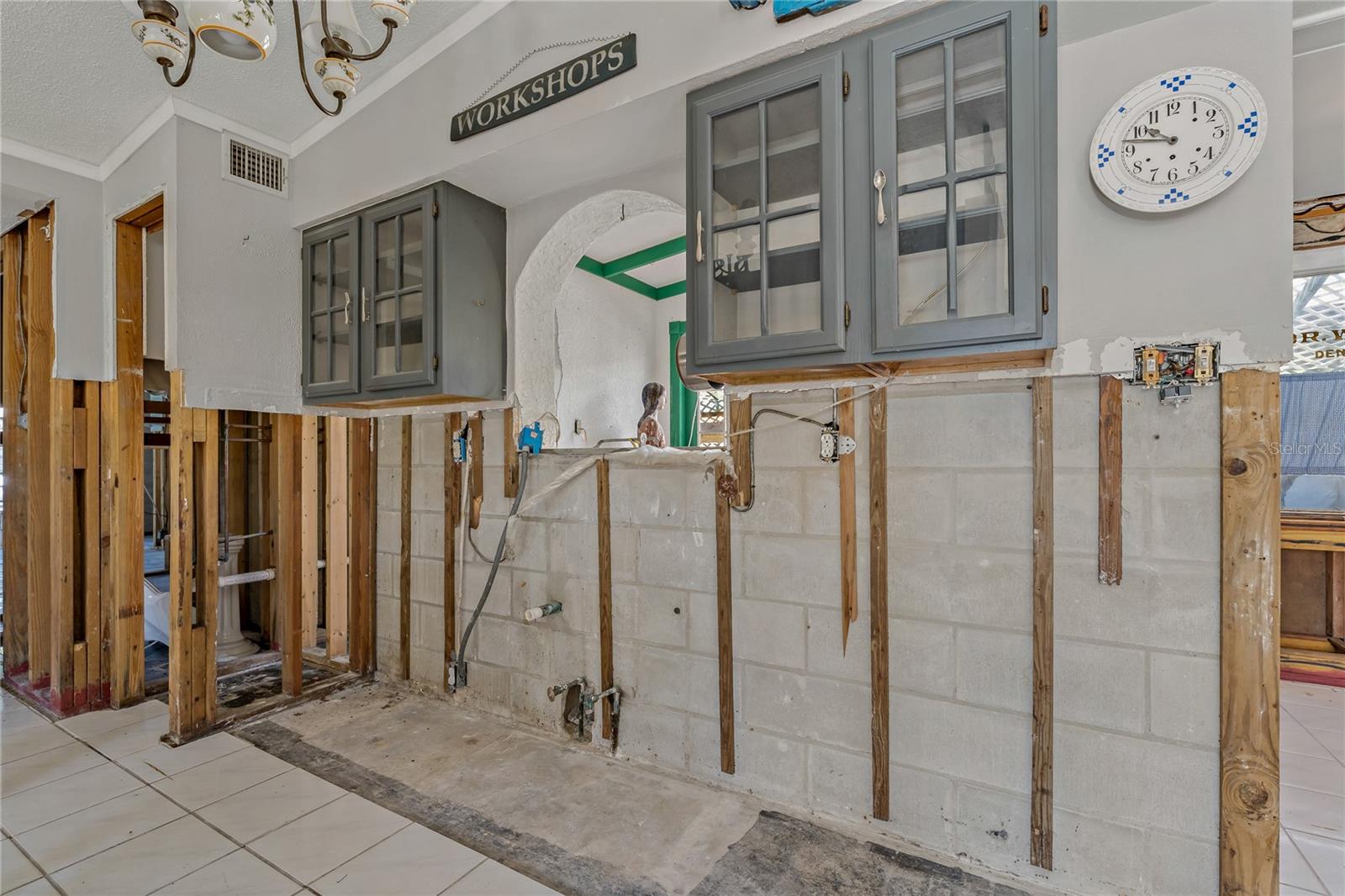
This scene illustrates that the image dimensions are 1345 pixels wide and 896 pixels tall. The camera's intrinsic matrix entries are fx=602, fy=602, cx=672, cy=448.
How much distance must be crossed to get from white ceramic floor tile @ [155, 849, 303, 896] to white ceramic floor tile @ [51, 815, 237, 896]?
0.04 m

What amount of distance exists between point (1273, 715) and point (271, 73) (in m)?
4.05

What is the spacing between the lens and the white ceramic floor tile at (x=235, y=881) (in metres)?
1.74

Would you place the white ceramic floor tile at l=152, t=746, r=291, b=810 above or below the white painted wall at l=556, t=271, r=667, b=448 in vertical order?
below

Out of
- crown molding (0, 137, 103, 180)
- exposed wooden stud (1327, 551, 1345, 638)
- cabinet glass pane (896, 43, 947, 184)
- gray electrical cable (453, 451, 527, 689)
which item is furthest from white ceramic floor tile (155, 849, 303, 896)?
exposed wooden stud (1327, 551, 1345, 638)

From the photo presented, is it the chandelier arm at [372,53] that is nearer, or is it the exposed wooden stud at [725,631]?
the chandelier arm at [372,53]

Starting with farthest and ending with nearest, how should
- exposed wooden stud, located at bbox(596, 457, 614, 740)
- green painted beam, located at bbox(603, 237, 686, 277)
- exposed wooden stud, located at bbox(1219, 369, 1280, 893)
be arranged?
green painted beam, located at bbox(603, 237, 686, 277), exposed wooden stud, located at bbox(596, 457, 614, 740), exposed wooden stud, located at bbox(1219, 369, 1280, 893)

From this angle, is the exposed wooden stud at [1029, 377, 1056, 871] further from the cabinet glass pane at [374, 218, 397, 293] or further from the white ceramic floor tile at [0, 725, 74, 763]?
the white ceramic floor tile at [0, 725, 74, 763]

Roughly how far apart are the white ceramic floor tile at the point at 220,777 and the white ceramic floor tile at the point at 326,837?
1.34 ft

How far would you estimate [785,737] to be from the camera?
6.81 feet

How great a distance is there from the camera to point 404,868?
183 centimetres

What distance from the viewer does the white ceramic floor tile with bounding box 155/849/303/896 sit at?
5.71 feet

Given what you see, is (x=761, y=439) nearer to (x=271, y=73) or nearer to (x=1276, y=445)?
(x=1276, y=445)

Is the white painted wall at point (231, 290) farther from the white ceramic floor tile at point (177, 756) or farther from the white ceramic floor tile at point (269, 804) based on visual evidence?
the white ceramic floor tile at point (269, 804)

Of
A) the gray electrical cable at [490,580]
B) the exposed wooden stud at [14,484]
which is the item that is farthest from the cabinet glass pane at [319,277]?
the exposed wooden stud at [14,484]
